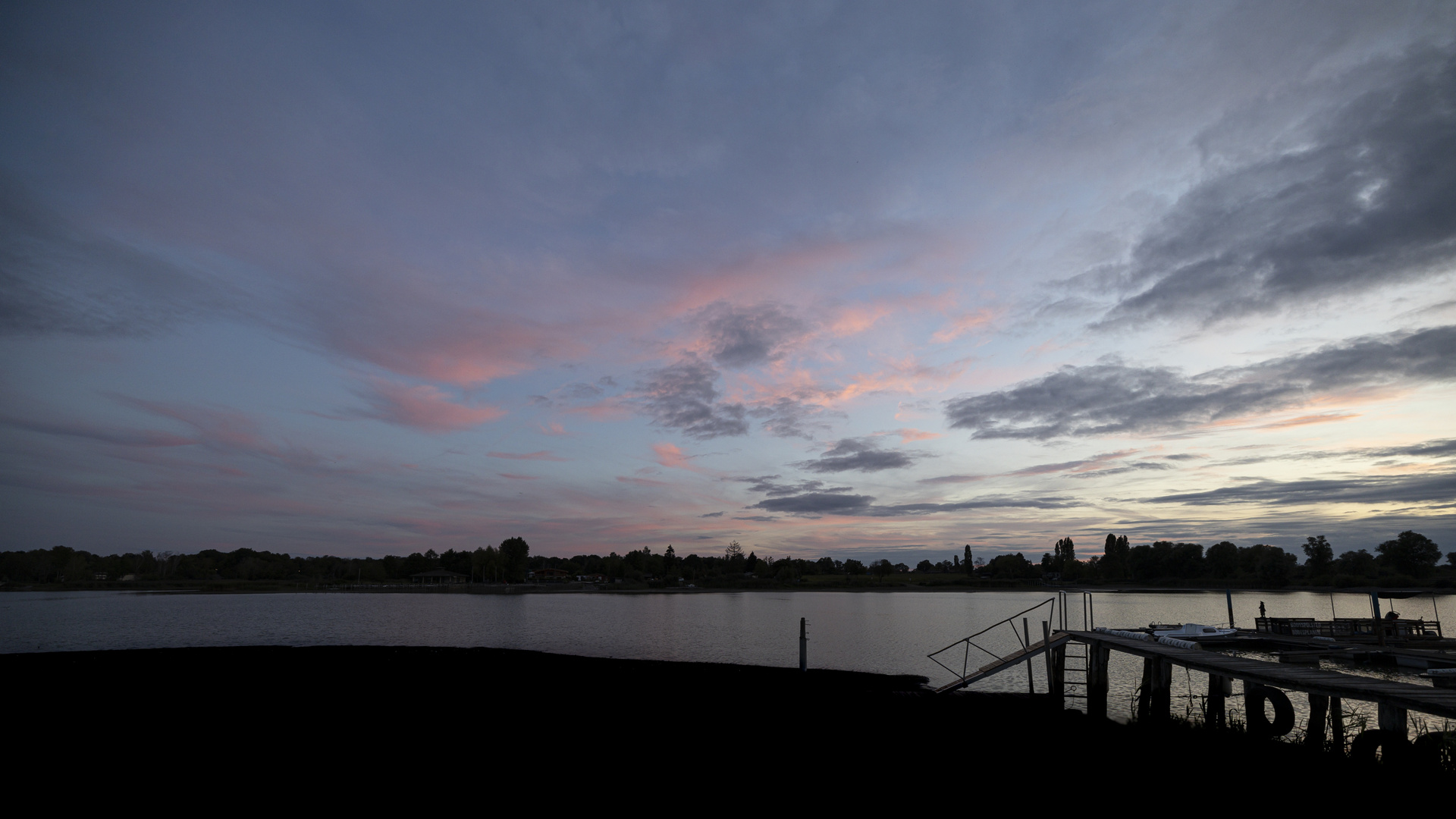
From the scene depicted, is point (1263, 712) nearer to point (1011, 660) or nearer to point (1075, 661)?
point (1011, 660)

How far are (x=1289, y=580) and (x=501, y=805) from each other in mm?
214055

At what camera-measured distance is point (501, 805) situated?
12094 millimetres

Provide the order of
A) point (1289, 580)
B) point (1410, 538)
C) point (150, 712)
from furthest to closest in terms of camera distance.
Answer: point (1289, 580), point (1410, 538), point (150, 712)

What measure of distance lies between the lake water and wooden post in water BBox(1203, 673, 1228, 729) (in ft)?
10.3

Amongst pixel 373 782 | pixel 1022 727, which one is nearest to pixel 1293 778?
pixel 1022 727

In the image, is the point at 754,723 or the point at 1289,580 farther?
the point at 1289,580

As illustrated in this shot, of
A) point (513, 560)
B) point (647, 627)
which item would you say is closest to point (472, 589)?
point (513, 560)

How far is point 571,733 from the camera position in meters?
18.3

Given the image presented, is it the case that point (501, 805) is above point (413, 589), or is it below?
above

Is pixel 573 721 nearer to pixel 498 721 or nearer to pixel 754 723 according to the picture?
pixel 498 721

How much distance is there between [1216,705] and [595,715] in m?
19.0

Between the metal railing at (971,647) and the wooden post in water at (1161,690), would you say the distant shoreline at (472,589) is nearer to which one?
the metal railing at (971,647)

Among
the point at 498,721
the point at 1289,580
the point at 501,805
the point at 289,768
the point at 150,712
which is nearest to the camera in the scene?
the point at 501,805

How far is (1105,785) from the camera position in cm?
1388
